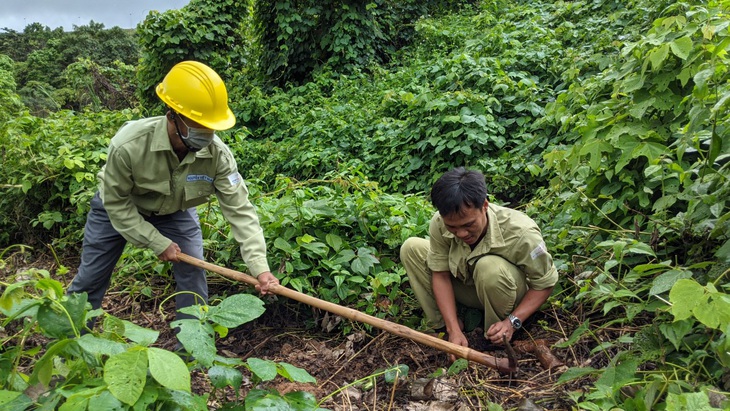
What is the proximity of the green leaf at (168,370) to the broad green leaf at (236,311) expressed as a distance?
248 mm

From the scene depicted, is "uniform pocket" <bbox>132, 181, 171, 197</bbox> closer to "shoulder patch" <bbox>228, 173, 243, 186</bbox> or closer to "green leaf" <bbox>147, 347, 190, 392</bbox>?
"shoulder patch" <bbox>228, 173, 243, 186</bbox>

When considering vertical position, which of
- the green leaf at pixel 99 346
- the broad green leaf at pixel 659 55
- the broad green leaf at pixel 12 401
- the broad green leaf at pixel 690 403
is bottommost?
the broad green leaf at pixel 690 403

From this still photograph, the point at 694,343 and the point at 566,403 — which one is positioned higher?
the point at 694,343

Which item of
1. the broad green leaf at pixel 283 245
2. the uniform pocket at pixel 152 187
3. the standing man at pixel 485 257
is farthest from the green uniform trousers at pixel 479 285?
the uniform pocket at pixel 152 187

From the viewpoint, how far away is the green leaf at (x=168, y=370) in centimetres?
151

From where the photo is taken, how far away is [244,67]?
415 inches

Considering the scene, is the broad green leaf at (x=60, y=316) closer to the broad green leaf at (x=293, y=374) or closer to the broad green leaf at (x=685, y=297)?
the broad green leaf at (x=293, y=374)

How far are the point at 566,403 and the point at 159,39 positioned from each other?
8.79 metres

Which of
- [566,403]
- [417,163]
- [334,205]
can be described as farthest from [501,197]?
[566,403]

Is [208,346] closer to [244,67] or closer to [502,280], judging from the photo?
[502,280]

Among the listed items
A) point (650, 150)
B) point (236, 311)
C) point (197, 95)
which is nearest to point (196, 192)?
point (197, 95)

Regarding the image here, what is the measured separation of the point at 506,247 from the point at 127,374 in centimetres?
189

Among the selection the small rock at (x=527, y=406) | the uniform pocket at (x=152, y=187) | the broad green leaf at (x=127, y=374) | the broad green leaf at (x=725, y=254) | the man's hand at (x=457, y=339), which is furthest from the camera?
the uniform pocket at (x=152, y=187)

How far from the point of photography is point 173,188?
310 cm
